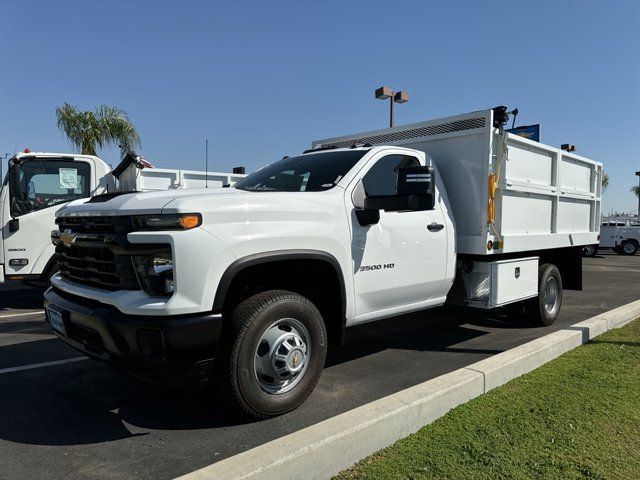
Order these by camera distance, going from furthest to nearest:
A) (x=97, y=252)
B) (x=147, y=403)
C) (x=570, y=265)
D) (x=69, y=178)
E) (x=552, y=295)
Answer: (x=69, y=178), (x=570, y=265), (x=552, y=295), (x=147, y=403), (x=97, y=252)

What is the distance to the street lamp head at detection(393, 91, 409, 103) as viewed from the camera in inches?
671

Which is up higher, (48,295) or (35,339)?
(48,295)

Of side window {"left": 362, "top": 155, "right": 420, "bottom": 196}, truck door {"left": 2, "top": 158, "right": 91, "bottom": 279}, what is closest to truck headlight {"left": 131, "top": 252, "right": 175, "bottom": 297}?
side window {"left": 362, "top": 155, "right": 420, "bottom": 196}

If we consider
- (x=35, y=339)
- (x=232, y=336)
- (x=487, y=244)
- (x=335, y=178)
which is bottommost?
(x=35, y=339)

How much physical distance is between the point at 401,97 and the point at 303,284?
14.6 meters

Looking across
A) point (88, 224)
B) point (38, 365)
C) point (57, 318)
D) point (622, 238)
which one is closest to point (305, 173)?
point (88, 224)

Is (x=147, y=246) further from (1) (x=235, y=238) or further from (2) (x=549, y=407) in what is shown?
(2) (x=549, y=407)

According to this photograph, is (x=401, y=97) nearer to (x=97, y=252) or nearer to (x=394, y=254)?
(x=394, y=254)

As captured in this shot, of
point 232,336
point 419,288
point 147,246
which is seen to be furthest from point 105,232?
point 419,288

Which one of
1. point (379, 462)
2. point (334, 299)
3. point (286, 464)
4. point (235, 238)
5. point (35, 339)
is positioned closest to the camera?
point (286, 464)

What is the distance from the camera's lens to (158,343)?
9.32 ft

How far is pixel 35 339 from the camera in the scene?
5.76m

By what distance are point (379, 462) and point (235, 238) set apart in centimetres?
160

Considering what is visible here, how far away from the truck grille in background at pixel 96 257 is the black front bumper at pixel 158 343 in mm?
204
